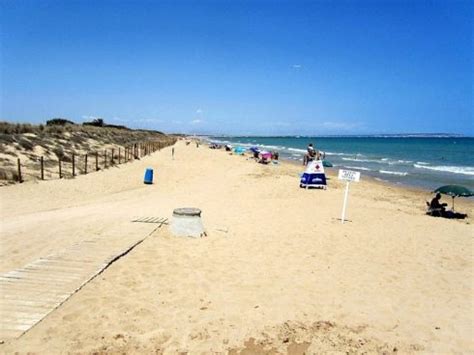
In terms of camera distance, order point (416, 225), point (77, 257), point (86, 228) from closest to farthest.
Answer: point (77, 257)
point (86, 228)
point (416, 225)

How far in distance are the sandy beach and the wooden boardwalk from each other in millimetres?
164

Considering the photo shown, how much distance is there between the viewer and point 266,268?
6.96m

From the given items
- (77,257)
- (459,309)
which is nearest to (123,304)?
(77,257)

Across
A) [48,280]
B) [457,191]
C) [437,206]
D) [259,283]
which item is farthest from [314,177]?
[48,280]

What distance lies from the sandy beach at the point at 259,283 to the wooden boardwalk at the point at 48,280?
164 millimetres

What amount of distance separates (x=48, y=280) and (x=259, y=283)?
3169mm

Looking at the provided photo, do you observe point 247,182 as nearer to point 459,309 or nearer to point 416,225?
Answer: point 416,225

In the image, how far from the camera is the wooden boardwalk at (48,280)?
4.67 meters

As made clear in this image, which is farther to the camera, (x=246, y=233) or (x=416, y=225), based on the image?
(x=416, y=225)

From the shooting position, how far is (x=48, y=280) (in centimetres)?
567

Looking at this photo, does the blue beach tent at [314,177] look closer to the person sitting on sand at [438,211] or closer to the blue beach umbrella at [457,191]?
the person sitting on sand at [438,211]

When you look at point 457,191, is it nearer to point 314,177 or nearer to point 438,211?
point 438,211

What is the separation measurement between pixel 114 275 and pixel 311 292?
3082mm

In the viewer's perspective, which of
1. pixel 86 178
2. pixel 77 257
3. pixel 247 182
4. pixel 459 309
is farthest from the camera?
pixel 247 182
